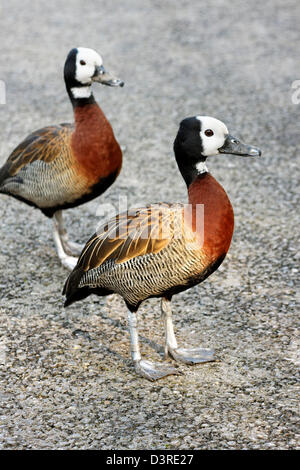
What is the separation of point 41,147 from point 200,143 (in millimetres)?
1595

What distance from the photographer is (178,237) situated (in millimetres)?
3482

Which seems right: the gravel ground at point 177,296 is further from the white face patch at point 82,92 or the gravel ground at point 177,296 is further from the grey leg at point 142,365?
the white face patch at point 82,92

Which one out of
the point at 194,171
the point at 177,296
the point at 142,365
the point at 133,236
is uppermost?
the point at 194,171

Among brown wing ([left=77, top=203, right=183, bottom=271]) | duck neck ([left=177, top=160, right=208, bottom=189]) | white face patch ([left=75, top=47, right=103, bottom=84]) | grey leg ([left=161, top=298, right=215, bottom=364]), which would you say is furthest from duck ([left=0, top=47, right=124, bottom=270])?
grey leg ([left=161, top=298, right=215, bottom=364])

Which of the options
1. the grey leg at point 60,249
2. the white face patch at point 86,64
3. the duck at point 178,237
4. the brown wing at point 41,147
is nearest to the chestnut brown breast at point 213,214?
the duck at point 178,237

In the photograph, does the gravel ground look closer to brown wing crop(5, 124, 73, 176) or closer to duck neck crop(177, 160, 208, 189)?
brown wing crop(5, 124, 73, 176)

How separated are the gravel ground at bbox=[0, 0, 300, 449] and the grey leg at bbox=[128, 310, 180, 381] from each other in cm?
5

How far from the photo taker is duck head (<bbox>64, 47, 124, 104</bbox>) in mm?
4660

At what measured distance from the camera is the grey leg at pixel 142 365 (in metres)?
3.78

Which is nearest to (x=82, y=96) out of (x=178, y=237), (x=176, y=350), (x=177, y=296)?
(x=177, y=296)

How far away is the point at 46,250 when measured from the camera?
5277 mm

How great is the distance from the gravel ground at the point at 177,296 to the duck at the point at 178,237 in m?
0.36

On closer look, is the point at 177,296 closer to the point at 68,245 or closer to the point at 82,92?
the point at 68,245
